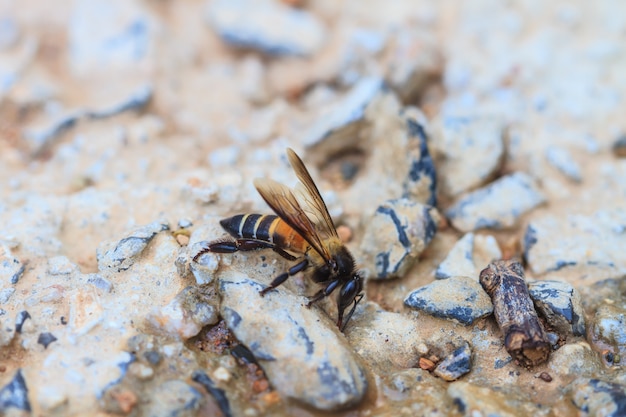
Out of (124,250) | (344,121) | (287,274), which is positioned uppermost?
(344,121)

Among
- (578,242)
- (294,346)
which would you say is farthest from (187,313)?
(578,242)

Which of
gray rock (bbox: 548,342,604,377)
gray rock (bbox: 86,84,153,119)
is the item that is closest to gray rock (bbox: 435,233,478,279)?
gray rock (bbox: 548,342,604,377)

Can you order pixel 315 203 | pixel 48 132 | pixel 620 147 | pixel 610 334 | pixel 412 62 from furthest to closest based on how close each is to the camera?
1. pixel 412 62
2. pixel 48 132
3. pixel 620 147
4. pixel 315 203
5. pixel 610 334

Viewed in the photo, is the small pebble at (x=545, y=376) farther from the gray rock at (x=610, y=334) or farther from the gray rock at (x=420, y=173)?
the gray rock at (x=420, y=173)

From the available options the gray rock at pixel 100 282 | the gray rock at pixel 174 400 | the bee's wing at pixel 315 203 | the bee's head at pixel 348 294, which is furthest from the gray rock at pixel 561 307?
the gray rock at pixel 100 282

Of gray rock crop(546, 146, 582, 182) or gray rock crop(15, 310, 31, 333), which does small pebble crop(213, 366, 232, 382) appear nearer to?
gray rock crop(15, 310, 31, 333)

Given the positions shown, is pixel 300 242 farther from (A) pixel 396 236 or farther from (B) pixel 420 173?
(B) pixel 420 173
